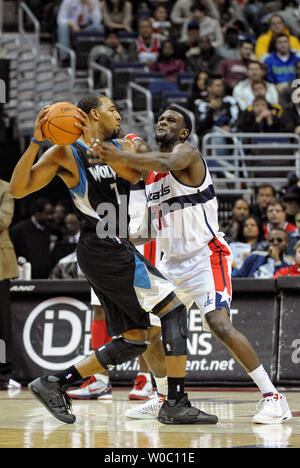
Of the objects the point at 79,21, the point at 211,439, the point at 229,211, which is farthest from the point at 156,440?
the point at 79,21

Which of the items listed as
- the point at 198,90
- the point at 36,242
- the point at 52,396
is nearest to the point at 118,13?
the point at 198,90

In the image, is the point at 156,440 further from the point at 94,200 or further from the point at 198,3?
the point at 198,3

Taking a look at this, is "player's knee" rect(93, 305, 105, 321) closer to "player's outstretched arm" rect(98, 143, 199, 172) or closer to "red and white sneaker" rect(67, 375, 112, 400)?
"red and white sneaker" rect(67, 375, 112, 400)

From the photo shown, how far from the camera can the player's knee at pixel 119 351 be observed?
5.72 meters

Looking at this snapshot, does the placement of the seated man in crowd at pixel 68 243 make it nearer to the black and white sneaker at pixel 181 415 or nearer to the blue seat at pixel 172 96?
the blue seat at pixel 172 96

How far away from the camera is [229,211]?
12.4 metres

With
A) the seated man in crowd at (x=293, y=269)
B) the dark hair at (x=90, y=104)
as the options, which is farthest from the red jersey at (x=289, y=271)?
the dark hair at (x=90, y=104)

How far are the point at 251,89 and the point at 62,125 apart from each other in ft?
31.0

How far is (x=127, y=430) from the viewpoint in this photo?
5387 mm

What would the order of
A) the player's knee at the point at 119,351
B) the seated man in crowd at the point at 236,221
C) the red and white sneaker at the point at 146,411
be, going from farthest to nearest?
the seated man in crowd at the point at 236,221, the red and white sneaker at the point at 146,411, the player's knee at the point at 119,351

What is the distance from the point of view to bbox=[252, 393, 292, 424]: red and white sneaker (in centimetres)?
571

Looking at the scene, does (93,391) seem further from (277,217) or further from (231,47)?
(231,47)

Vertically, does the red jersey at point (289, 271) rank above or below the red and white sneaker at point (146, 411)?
above

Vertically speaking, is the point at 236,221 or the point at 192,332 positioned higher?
the point at 236,221
